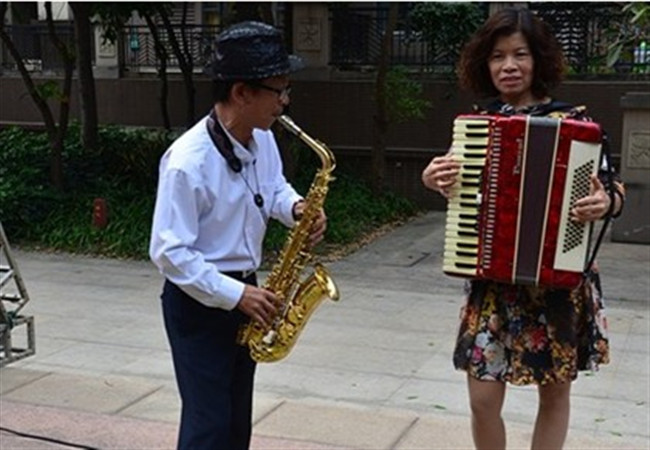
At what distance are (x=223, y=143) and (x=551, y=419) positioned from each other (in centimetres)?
158

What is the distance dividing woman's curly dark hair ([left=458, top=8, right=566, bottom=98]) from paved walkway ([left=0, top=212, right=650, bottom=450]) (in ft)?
6.41

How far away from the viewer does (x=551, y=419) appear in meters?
3.40

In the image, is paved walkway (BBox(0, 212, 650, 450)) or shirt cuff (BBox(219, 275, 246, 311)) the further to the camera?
paved walkway (BBox(0, 212, 650, 450))

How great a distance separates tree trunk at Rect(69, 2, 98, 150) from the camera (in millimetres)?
11836

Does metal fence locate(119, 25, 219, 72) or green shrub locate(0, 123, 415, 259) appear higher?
metal fence locate(119, 25, 219, 72)

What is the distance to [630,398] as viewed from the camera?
5.29 m

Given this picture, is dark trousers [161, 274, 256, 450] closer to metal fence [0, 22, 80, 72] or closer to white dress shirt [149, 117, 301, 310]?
white dress shirt [149, 117, 301, 310]

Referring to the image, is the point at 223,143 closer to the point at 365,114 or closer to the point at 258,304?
the point at 258,304

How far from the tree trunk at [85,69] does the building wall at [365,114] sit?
6.58ft

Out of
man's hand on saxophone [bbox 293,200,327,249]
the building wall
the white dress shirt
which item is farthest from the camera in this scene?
the building wall

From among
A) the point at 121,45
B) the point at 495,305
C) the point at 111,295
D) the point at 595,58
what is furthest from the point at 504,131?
the point at 121,45

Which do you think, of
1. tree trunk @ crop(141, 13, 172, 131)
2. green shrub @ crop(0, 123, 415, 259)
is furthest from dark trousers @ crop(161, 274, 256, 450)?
tree trunk @ crop(141, 13, 172, 131)

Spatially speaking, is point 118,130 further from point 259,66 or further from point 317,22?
point 259,66

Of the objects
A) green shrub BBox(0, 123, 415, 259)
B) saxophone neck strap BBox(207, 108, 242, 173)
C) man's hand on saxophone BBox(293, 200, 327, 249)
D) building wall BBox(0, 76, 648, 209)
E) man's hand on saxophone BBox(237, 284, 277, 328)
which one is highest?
saxophone neck strap BBox(207, 108, 242, 173)
